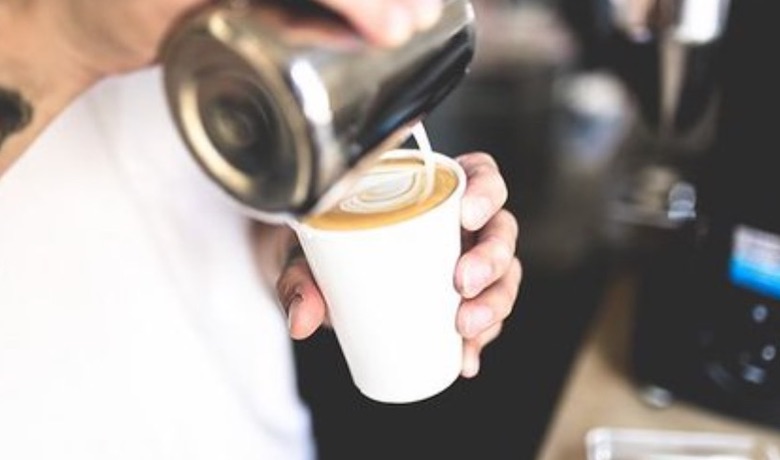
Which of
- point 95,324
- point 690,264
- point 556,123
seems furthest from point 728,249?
point 556,123

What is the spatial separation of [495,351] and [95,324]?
1.86 ft

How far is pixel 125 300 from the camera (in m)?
0.69

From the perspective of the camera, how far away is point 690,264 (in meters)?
0.85

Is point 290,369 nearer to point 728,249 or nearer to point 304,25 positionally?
point 728,249

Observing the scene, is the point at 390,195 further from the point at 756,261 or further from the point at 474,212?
the point at 756,261

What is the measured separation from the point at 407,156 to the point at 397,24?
0.49ft

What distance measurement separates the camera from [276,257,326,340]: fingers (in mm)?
542

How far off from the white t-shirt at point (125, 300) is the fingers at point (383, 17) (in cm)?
33

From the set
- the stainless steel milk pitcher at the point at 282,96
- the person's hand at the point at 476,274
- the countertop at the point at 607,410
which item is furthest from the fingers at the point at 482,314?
the countertop at the point at 607,410

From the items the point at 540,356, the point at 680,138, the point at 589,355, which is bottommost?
the point at 540,356

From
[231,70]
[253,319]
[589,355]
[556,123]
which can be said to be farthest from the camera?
[556,123]

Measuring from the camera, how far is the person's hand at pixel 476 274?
524 mm

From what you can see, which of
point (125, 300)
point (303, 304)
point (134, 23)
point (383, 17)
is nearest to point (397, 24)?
point (383, 17)

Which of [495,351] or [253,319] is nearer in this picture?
[253,319]
